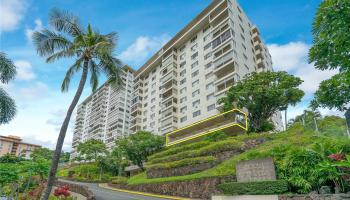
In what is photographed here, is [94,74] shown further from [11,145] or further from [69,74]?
[11,145]

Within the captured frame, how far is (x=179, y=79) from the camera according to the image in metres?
61.8

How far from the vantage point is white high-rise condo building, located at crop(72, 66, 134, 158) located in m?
88.5

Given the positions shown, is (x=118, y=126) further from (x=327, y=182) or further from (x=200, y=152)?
(x=327, y=182)

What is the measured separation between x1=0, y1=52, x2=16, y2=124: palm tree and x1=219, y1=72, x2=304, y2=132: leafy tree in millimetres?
27219

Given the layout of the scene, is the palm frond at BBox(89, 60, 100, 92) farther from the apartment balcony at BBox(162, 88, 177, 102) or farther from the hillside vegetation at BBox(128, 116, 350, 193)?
the apartment balcony at BBox(162, 88, 177, 102)

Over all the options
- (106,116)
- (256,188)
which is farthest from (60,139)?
(106,116)

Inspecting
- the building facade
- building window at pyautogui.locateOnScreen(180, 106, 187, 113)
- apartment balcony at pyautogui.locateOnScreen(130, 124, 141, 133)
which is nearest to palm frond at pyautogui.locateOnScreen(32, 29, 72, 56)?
building window at pyautogui.locateOnScreen(180, 106, 187, 113)

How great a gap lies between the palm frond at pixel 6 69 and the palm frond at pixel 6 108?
2.68ft

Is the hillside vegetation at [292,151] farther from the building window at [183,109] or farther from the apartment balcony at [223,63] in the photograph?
the building window at [183,109]

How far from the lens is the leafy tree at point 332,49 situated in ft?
29.9

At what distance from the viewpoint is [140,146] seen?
1676 inches

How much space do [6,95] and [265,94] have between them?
28.4 metres

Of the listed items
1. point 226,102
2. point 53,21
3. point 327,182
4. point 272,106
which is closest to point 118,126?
point 226,102

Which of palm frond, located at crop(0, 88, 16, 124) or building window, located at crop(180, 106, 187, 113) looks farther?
building window, located at crop(180, 106, 187, 113)
